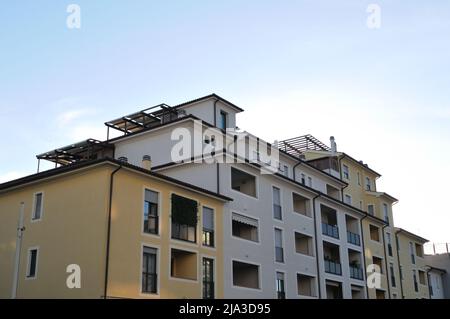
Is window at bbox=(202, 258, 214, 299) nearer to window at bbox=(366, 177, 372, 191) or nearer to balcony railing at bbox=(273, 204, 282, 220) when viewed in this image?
balcony railing at bbox=(273, 204, 282, 220)

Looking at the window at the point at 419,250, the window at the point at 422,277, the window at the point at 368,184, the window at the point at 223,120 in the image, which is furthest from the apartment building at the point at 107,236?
the window at the point at 419,250

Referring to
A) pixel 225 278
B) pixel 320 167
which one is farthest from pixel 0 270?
pixel 320 167

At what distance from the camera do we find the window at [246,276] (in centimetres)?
3381

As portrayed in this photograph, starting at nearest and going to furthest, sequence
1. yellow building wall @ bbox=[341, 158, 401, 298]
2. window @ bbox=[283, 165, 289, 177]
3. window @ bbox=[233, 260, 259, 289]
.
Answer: window @ bbox=[233, 260, 259, 289] < window @ bbox=[283, 165, 289, 177] < yellow building wall @ bbox=[341, 158, 401, 298]

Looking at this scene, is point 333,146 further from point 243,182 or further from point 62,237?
point 62,237

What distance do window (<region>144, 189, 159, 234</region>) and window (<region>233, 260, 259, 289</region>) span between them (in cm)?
791

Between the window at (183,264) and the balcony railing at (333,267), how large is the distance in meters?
14.8

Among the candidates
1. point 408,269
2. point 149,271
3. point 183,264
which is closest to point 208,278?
point 183,264

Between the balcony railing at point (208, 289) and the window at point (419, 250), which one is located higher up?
the window at point (419, 250)

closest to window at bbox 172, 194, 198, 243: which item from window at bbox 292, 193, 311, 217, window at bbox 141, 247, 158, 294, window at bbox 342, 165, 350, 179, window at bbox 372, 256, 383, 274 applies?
window at bbox 141, 247, 158, 294

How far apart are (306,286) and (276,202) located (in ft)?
22.2

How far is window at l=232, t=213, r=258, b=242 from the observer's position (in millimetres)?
34309

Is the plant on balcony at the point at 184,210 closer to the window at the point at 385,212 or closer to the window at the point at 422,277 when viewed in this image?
the window at the point at 385,212

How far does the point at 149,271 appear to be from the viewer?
26484mm
